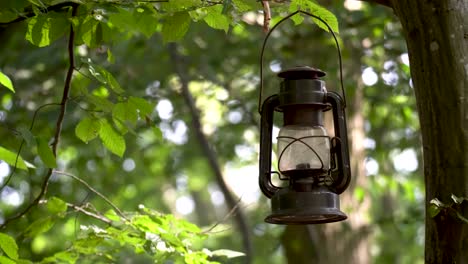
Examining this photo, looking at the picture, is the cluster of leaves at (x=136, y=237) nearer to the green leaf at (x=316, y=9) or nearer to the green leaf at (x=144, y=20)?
the green leaf at (x=144, y=20)

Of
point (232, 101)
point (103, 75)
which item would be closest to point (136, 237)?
point (103, 75)

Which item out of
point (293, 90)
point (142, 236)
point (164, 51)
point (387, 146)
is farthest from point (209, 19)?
point (387, 146)

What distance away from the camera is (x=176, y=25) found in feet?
8.80

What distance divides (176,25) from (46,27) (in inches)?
16.7

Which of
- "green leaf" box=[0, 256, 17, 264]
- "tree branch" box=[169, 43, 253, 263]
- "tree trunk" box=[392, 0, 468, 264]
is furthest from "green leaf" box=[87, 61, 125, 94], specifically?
"tree branch" box=[169, 43, 253, 263]

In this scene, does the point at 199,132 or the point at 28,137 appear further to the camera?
the point at 199,132

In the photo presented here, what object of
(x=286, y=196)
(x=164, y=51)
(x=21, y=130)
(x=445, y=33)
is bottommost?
(x=286, y=196)

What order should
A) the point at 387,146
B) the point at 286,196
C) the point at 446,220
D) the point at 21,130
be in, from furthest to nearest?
the point at 387,146 → the point at 21,130 → the point at 286,196 → the point at 446,220

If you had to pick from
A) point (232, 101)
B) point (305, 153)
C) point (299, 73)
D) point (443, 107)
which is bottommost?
point (305, 153)

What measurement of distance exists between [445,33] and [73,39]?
1275 mm

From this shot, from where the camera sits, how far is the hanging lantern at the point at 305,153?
243 centimetres

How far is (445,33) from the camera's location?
230 cm

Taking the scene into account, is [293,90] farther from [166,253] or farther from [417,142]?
[417,142]

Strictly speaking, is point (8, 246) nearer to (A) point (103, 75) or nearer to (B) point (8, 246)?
(B) point (8, 246)
